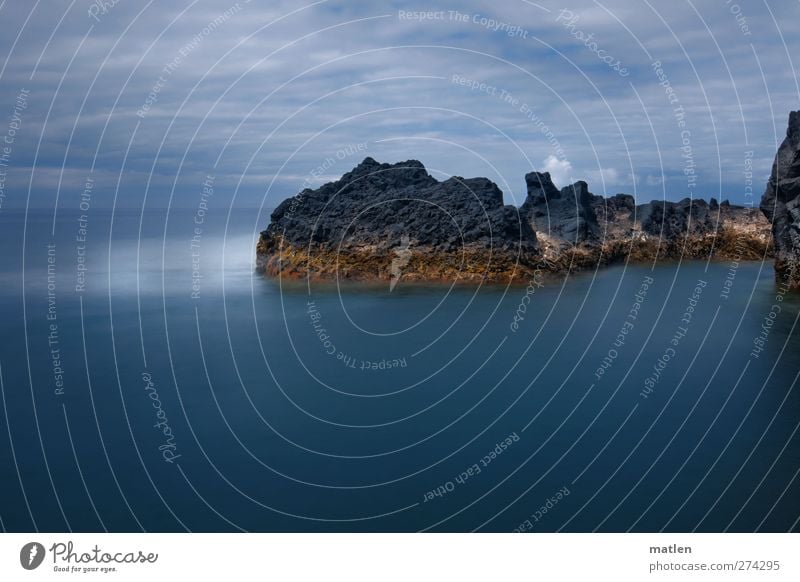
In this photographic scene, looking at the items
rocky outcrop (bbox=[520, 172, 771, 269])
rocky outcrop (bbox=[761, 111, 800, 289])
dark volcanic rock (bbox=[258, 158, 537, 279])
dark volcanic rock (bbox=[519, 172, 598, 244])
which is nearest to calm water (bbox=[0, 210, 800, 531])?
rocky outcrop (bbox=[761, 111, 800, 289])

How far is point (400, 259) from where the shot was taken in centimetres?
4216

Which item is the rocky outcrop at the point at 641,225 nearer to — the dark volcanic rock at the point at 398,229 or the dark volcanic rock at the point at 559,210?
the dark volcanic rock at the point at 559,210

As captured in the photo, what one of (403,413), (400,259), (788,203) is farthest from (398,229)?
(403,413)

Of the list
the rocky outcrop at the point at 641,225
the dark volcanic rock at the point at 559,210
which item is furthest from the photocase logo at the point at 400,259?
the rocky outcrop at the point at 641,225

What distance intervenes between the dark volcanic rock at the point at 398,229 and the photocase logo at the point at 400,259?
10cm

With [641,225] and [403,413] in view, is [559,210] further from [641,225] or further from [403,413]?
[403,413]

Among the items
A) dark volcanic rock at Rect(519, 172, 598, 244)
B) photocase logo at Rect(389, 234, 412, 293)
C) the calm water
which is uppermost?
dark volcanic rock at Rect(519, 172, 598, 244)

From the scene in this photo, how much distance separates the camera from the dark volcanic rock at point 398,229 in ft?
136
